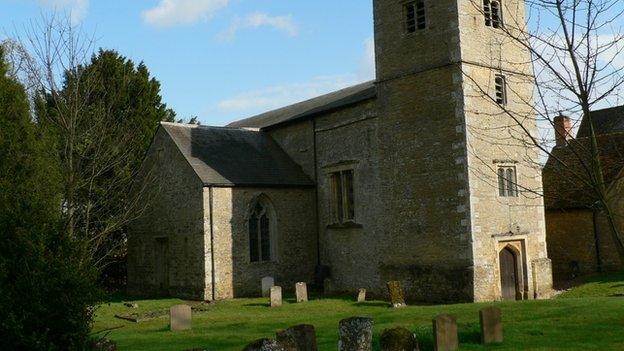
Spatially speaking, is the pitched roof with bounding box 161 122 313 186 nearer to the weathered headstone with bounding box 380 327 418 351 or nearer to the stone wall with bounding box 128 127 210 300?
the stone wall with bounding box 128 127 210 300

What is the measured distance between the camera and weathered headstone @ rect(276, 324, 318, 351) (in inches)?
362

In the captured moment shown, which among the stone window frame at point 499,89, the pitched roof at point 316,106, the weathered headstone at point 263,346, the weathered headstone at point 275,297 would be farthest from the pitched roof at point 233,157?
the weathered headstone at point 263,346

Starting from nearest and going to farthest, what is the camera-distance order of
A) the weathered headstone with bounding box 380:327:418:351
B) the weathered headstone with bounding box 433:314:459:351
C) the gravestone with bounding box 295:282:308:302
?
the weathered headstone with bounding box 380:327:418:351 → the weathered headstone with bounding box 433:314:459:351 → the gravestone with bounding box 295:282:308:302

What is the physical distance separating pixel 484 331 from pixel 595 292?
12.1 metres

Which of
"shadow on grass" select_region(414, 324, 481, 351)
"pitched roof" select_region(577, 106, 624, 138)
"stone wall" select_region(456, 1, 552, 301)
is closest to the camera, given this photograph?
"shadow on grass" select_region(414, 324, 481, 351)

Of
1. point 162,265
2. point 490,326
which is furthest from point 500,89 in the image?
point 162,265

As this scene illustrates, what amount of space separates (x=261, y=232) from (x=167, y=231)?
4.21 m

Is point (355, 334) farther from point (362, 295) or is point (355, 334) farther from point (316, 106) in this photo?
point (316, 106)

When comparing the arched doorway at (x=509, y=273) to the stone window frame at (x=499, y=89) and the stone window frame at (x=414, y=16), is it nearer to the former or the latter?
the stone window frame at (x=499, y=89)

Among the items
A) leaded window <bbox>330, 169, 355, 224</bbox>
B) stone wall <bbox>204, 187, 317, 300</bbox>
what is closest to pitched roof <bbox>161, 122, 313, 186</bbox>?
stone wall <bbox>204, 187, 317, 300</bbox>

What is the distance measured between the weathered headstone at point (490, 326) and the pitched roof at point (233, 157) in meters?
14.8

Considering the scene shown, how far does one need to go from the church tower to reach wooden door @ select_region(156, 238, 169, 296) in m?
10.2

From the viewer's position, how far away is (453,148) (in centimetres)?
2073

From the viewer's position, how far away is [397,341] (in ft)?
32.1
